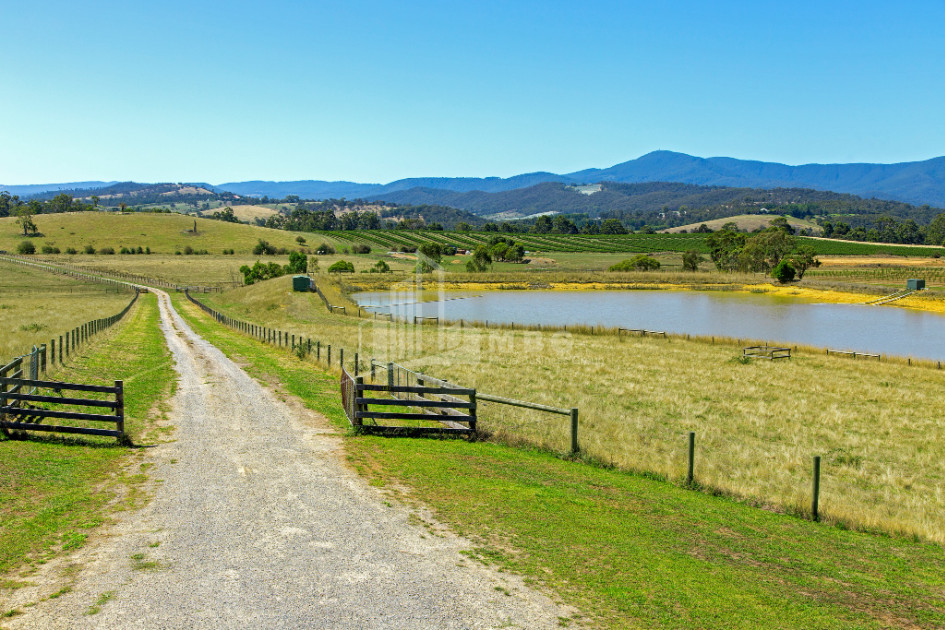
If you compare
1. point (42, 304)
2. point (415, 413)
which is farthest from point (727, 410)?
point (42, 304)

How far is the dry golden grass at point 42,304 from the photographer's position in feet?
114

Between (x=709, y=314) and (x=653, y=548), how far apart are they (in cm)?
6715

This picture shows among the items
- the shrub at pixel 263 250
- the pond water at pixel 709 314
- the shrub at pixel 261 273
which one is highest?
the shrub at pixel 263 250

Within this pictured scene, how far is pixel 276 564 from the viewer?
8.46m

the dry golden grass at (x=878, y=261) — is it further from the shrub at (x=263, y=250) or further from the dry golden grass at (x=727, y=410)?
the shrub at (x=263, y=250)

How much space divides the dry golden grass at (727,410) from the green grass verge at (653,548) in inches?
58.4

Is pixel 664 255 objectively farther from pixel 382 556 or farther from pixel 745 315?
pixel 382 556

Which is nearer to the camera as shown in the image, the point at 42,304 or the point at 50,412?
the point at 50,412

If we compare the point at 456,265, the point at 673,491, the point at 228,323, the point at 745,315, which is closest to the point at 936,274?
the point at 745,315

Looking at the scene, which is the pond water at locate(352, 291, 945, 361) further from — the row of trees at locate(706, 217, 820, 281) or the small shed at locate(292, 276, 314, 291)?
the row of trees at locate(706, 217, 820, 281)

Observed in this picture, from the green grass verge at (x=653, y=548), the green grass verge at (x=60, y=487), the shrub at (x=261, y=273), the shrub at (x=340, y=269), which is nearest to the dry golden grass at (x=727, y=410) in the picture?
the green grass verge at (x=653, y=548)

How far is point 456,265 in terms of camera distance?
467 ft

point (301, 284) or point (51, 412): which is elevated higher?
point (51, 412)

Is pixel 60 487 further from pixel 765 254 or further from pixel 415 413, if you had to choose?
pixel 765 254
